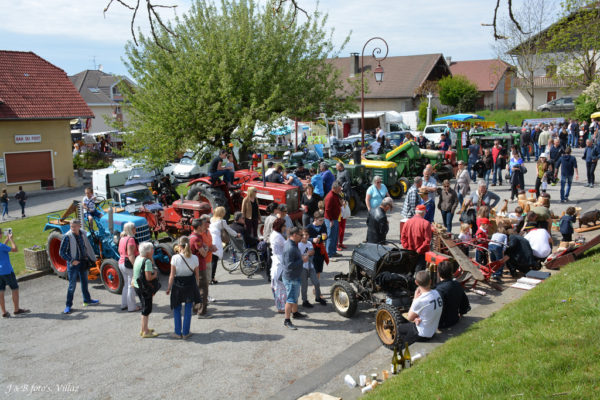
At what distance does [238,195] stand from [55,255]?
4.45 meters

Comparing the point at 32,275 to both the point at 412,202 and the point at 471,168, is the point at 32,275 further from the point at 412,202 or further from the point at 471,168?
the point at 471,168

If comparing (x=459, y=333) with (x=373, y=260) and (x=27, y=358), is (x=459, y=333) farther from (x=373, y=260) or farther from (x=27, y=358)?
(x=27, y=358)

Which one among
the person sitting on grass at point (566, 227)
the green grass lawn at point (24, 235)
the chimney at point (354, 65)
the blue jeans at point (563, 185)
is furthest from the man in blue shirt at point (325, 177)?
the chimney at point (354, 65)

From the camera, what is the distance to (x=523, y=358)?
207 inches

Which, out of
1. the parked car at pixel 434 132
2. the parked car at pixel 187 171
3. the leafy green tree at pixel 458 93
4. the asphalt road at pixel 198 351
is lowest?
the asphalt road at pixel 198 351

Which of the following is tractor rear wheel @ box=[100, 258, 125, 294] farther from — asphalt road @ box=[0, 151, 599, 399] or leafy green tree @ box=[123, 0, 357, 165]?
leafy green tree @ box=[123, 0, 357, 165]

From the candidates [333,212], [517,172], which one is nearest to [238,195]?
[333,212]

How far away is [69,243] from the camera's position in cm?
862

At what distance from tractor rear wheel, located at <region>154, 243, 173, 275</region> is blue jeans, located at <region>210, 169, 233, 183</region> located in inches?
111

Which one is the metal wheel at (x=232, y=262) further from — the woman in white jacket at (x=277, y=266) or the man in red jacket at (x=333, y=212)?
the woman in white jacket at (x=277, y=266)

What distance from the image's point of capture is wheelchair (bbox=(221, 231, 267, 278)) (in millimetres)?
10094

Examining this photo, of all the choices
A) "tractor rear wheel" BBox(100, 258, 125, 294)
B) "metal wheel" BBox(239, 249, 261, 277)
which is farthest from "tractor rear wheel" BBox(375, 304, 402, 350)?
"tractor rear wheel" BBox(100, 258, 125, 294)

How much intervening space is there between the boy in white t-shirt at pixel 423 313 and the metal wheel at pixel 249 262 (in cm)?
425

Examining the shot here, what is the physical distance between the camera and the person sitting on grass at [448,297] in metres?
6.90
